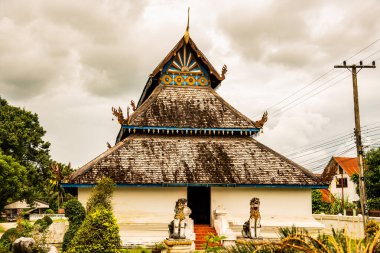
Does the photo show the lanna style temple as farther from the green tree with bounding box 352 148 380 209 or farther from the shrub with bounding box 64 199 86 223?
the green tree with bounding box 352 148 380 209

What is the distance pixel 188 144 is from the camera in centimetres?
2330

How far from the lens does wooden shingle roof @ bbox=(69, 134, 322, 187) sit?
21.0 m

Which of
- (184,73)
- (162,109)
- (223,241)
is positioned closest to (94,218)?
(223,241)

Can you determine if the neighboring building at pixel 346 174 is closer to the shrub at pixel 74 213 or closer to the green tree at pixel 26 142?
the green tree at pixel 26 142

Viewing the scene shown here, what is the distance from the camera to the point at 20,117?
4959 centimetres

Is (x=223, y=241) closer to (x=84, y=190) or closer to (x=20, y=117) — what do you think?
(x=84, y=190)

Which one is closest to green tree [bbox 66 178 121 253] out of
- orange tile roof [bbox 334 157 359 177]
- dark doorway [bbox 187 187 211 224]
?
dark doorway [bbox 187 187 211 224]

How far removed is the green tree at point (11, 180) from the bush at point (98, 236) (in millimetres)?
29503

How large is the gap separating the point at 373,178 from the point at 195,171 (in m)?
20.7

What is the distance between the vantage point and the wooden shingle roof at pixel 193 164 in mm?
21000

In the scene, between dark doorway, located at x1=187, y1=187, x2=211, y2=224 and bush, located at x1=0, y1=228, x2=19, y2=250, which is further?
dark doorway, located at x1=187, y1=187, x2=211, y2=224

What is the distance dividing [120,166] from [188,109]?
215 inches

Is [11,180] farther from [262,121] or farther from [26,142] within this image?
[262,121]

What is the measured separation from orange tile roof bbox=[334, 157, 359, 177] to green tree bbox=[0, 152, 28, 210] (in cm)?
3432
